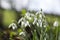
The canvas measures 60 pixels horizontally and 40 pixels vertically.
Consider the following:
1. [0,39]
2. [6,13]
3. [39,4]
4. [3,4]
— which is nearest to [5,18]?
[6,13]

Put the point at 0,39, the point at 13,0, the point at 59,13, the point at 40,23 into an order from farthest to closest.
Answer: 1. the point at 13,0
2. the point at 59,13
3. the point at 0,39
4. the point at 40,23

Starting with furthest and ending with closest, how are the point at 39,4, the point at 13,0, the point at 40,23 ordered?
the point at 13,0 < the point at 39,4 < the point at 40,23

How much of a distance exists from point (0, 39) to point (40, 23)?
342 millimetres

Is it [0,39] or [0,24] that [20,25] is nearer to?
[0,39]

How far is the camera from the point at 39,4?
4941mm

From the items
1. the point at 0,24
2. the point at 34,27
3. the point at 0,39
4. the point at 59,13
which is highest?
the point at 34,27

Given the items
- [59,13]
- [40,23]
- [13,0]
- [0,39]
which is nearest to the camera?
[40,23]

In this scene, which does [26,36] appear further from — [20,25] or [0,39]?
[0,39]

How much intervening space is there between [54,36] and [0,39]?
0.37 m

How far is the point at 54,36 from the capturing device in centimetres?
128

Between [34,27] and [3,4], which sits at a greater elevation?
[34,27]

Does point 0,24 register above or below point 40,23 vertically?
below

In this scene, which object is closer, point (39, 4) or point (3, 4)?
point (39, 4)

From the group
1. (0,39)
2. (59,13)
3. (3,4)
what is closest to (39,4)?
(59,13)
